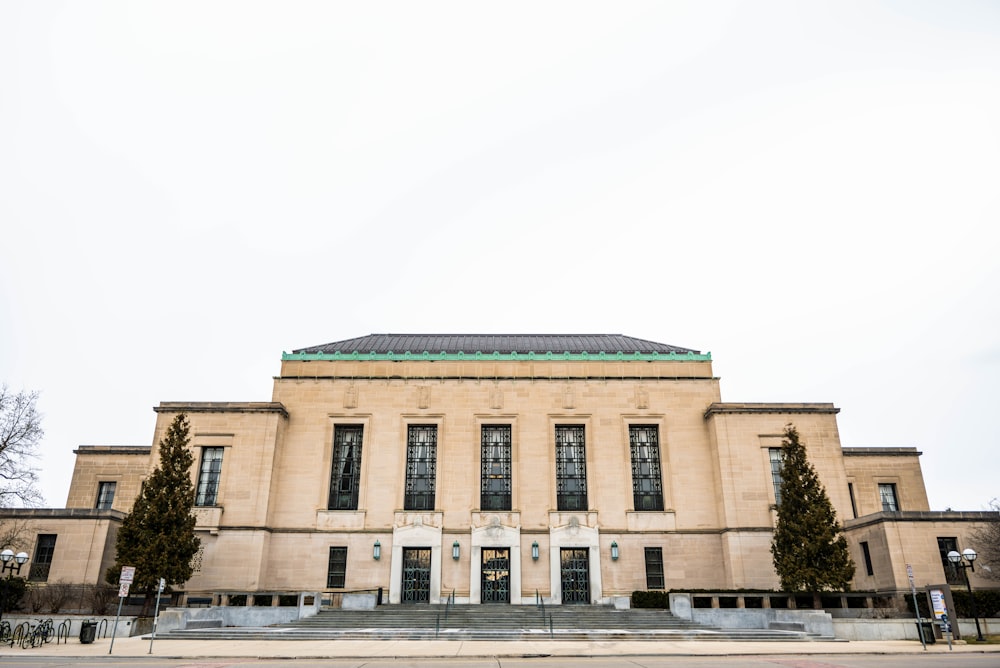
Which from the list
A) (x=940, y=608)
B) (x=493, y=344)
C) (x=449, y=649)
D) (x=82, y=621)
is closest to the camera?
(x=449, y=649)

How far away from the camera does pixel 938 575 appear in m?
29.4

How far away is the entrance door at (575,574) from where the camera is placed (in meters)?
34.6

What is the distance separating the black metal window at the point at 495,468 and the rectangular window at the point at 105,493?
25.5 metres

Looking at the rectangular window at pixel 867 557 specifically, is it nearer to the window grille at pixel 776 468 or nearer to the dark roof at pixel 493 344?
the window grille at pixel 776 468

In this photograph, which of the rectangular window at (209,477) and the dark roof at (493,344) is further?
the dark roof at (493,344)

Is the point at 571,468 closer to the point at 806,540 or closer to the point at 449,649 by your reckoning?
the point at 806,540

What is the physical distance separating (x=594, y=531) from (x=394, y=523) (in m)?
10.5

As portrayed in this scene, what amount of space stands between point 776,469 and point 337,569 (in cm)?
2368

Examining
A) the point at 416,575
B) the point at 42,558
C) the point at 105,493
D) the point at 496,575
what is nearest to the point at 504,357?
the point at 496,575

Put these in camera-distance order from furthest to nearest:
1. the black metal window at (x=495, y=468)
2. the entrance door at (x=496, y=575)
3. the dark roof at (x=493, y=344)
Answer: the dark roof at (x=493, y=344), the black metal window at (x=495, y=468), the entrance door at (x=496, y=575)

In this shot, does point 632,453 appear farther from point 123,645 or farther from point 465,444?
point 123,645

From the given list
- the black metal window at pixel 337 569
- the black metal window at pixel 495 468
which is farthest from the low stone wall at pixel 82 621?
the black metal window at pixel 495 468

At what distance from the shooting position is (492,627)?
28.2 meters

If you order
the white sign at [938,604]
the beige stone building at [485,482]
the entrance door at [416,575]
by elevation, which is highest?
the beige stone building at [485,482]
